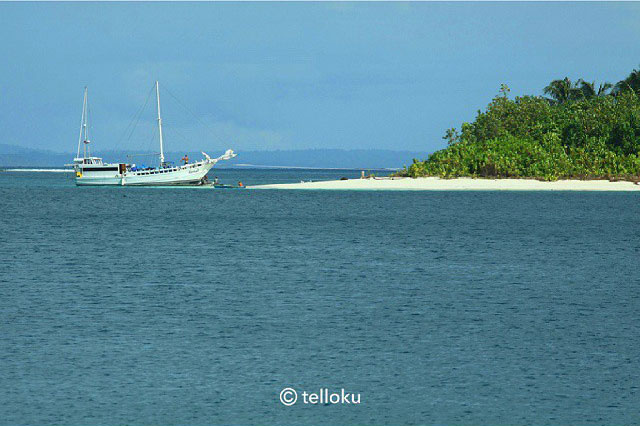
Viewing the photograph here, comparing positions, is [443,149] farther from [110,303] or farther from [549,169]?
[110,303]

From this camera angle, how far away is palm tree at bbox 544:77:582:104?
16150 cm

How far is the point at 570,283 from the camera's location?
122 ft

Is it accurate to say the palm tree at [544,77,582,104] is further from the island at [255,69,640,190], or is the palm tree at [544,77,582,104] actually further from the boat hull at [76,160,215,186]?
the boat hull at [76,160,215,186]

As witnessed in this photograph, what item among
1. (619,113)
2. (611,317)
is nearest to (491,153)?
(619,113)

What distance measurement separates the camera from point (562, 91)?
16462 centimetres

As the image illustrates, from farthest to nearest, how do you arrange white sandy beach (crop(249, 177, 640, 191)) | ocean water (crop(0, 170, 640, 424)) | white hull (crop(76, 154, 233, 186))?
1. white hull (crop(76, 154, 233, 186))
2. white sandy beach (crop(249, 177, 640, 191))
3. ocean water (crop(0, 170, 640, 424))

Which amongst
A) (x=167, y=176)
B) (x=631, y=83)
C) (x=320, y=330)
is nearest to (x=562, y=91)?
(x=631, y=83)

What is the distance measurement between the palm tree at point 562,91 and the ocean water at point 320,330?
107 meters

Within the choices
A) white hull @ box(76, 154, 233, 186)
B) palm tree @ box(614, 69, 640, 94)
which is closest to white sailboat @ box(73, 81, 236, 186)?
white hull @ box(76, 154, 233, 186)

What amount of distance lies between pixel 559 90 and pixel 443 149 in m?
28.9

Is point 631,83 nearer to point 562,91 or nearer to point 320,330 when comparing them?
point 562,91

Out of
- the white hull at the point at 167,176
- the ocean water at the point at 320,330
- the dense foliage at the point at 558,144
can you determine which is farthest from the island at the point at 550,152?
the ocean water at the point at 320,330

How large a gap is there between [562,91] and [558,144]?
2905cm

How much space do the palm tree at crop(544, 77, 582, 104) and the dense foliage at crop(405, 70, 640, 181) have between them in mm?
5941
